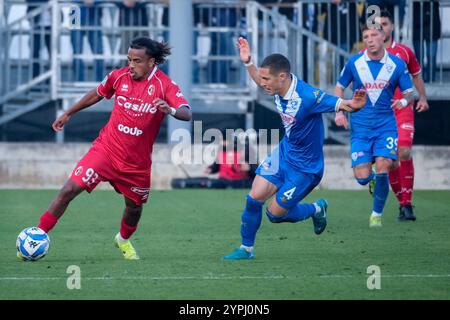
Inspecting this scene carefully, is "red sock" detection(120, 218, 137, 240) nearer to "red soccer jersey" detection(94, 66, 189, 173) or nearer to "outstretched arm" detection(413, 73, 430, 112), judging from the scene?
"red soccer jersey" detection(94, 66, 189, 173)

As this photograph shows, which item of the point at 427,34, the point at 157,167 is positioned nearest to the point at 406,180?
the point at 157,167

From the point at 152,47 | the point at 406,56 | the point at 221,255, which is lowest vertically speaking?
the point at 221,255

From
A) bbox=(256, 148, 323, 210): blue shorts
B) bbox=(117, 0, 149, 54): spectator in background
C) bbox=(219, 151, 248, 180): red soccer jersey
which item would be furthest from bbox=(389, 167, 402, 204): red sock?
bbox=(117, 0, 149, 54): spectator in background

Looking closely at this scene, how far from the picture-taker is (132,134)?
34.1 ft

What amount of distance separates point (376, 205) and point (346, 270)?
153 inches

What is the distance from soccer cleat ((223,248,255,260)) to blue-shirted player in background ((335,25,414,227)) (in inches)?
124

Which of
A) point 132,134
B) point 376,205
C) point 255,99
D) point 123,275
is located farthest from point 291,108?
point 255,99

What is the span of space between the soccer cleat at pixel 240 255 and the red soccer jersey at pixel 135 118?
1111 mm

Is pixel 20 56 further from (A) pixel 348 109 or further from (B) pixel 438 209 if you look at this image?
(A) pixel 348 109

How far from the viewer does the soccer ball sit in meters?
9.91

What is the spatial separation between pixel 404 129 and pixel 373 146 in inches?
51.9

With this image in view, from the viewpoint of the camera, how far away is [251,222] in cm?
1040

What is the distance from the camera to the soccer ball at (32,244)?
9906 mm

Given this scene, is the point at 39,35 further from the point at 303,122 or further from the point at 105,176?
the point at 303,122
